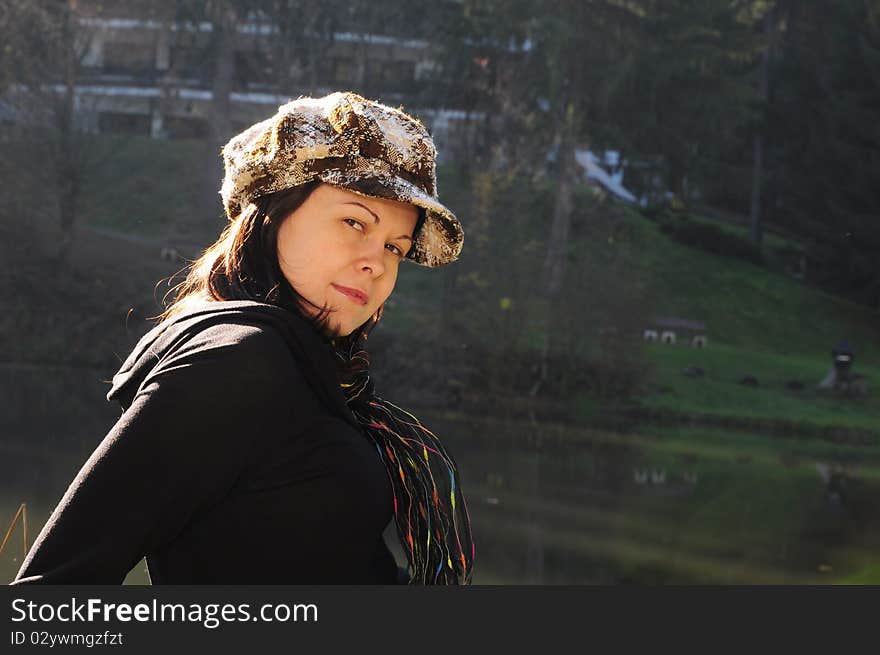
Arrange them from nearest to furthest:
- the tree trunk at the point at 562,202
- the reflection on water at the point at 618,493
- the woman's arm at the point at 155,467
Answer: the woman's arm at the point at 155,467, the reflection on water at the point at 618,493, the tree trunk at the point at 562,202

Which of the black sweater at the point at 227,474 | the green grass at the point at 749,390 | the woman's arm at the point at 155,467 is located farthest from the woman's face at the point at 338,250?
the green grass at the point at 749,390

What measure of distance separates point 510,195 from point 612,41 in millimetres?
6042

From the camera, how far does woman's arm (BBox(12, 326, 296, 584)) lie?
1529 mm

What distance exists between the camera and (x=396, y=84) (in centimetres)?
3275

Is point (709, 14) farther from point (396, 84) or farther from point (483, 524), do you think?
point (483, 524)

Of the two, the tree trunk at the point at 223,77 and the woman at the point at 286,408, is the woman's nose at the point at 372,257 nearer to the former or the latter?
the woman at the point at 286,408

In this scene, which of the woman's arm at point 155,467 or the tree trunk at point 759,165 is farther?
the tree trunk at point 759,165

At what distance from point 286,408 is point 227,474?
11cm

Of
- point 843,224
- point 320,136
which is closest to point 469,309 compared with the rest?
point 843,224

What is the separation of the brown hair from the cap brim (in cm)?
6

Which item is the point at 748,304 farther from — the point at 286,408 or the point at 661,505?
the point at 286,408

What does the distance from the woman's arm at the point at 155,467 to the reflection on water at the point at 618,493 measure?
617 centimetres

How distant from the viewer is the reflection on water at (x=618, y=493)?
1216cm

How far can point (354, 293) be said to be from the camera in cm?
192
